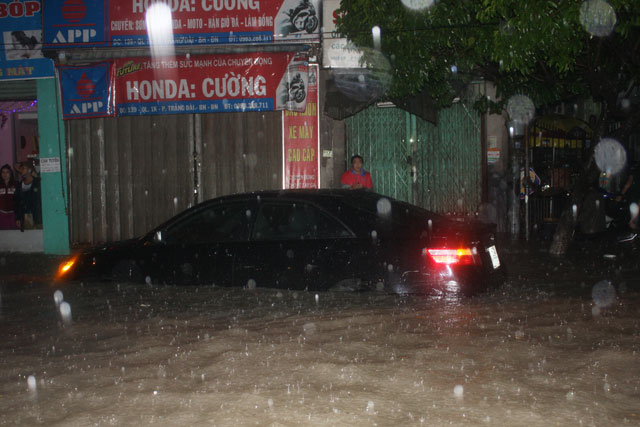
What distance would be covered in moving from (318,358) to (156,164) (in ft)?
31.8

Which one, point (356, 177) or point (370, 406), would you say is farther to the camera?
point (356, 177)

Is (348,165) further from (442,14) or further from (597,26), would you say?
(597,26)

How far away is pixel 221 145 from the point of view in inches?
521

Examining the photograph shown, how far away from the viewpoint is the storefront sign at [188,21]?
12516mm

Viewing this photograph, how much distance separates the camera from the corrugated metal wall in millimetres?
13141

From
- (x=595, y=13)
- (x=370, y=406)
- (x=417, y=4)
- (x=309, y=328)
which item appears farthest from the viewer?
(x=417, y=4)

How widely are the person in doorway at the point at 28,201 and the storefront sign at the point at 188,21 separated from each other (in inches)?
114

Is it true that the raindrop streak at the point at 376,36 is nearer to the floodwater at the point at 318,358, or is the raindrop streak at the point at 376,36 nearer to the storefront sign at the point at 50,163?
the floodwater at the point at 318,358

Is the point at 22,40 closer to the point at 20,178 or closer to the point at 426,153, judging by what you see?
the point at 20,178

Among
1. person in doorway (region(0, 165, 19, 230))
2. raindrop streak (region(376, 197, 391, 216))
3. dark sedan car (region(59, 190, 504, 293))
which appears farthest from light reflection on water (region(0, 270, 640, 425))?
person in doorway (region(0, 165, 19, 230))

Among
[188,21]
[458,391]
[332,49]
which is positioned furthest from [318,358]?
[188,21]

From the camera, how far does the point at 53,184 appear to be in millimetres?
13500

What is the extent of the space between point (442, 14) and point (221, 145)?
570cm

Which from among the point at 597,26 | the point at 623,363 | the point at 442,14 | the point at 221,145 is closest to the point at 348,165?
the point at 221,145
